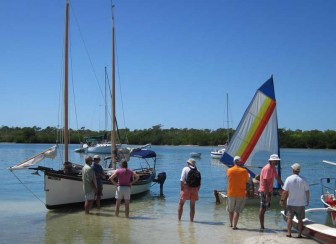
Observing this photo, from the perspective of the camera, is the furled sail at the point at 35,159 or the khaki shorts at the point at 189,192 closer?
the khaki shorts at the point at 189,192

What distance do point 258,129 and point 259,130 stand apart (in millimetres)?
56

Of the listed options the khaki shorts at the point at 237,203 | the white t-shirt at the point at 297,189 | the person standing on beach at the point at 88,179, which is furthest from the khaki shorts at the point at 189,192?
the person standing on beach at the point at 88,179

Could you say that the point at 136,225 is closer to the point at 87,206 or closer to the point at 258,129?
the point at 87,206

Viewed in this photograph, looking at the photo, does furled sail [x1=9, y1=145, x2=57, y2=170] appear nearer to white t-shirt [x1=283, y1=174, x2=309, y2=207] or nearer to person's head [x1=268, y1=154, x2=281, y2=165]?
person's head [x1=268, y1=154, x2=281, y2=165]

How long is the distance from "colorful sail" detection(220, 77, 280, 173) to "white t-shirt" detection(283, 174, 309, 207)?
7.40m

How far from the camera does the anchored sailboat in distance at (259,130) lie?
17234mm

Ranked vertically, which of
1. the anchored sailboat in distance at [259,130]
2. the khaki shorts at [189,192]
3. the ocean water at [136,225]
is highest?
the anchored sailboat in distance at [259,130]

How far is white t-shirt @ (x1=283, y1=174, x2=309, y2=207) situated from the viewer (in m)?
9.80

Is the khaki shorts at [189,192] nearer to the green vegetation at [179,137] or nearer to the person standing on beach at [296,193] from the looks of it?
the person standing on beach at [296,193]

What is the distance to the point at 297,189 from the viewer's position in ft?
32.2

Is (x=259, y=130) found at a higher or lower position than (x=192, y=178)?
higher

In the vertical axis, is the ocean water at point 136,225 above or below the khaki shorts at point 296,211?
below

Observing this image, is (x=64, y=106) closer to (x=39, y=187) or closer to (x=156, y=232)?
(x=156, y=232)

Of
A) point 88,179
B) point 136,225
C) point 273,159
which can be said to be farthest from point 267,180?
point 88,179
